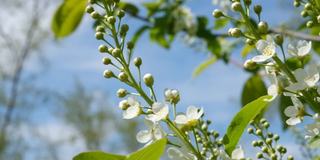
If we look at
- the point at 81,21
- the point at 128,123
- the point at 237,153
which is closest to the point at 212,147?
the point at 237,153

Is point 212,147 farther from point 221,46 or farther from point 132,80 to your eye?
point 221,46

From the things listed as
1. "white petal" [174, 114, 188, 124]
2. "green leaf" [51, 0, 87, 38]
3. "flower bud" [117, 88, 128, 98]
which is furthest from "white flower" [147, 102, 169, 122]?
"green leaf" [51, 0, 87, 38]

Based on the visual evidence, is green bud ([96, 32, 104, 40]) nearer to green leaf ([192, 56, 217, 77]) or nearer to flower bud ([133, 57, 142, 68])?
flower bud ([133, 57, 142, 68])

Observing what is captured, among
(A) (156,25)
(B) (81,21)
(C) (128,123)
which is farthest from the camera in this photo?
(C) (128,123)

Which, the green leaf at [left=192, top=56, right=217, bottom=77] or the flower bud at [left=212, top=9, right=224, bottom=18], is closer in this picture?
the flower bud at [left=212, top=9, right=224, bottom=18]

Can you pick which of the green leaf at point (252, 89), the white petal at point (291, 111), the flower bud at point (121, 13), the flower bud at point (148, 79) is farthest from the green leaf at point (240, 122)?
the green leaf at point (252, 89)

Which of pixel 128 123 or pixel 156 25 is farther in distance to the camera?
pixel 128 123
